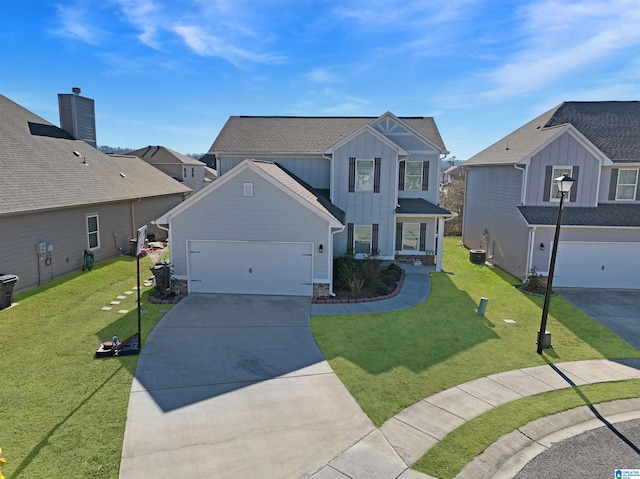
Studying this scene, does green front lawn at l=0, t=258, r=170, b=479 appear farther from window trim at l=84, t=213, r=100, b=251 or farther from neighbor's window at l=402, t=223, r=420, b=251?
neighbor's window at l=402, t=223, r=420, b=251

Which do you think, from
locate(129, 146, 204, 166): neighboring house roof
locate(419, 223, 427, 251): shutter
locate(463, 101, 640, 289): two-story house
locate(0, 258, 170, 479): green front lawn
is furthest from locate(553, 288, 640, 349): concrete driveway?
locate(129, 146, 204, 166): neighboring house roof

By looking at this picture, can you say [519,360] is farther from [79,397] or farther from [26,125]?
[26,125]

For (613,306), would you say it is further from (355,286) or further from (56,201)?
(56,201)

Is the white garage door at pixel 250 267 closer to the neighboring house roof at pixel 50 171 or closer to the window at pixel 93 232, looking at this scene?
the neighboring house roof at pixel 50 171

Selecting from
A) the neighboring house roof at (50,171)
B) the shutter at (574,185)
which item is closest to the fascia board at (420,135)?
the shutter at (574,185)

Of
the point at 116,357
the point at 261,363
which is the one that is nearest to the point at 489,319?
the point at 261,363
